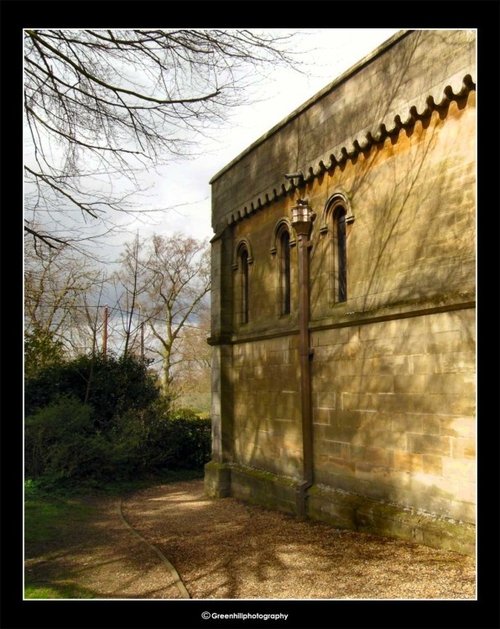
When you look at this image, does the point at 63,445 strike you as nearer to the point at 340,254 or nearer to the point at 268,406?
the point at 268,406

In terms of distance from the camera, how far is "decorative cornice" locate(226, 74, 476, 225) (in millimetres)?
7379

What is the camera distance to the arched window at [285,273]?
11.9m

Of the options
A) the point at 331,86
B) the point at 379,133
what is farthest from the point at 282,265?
the point at 379,133

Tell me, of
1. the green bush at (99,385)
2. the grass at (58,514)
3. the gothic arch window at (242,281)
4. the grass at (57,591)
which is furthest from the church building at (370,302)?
the green bush at (99,385)

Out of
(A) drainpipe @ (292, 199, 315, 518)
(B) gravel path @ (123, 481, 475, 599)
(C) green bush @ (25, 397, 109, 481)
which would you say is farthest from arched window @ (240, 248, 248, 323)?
(C) green bush @ (25, 397, 109, 481)

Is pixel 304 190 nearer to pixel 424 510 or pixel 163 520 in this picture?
pixel 424 510

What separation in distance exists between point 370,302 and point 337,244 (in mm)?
1573

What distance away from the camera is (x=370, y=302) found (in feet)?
29.3

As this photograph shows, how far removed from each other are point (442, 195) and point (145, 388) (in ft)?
39.7

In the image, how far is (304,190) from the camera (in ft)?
35.8

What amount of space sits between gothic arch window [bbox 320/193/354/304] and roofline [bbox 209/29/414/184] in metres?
1.84

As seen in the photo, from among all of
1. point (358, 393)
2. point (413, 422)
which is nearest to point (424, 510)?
point (413, 422)

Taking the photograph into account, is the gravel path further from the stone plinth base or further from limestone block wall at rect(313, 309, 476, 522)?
limestone block wall at rect(313, 309, 476, 522)

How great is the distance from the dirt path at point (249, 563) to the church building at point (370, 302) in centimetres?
53
